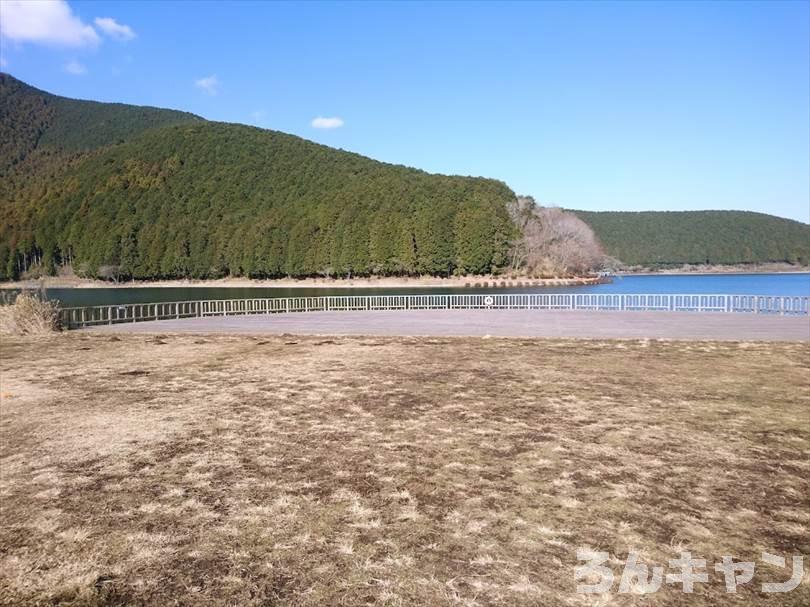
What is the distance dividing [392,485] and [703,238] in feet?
635

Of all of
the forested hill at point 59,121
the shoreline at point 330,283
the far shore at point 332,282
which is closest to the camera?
the shoreline at point 330,283

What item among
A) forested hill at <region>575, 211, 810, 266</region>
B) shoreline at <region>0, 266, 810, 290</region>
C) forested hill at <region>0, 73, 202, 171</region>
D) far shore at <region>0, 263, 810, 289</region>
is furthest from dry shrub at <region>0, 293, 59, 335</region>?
forested hill at <region>0, 73, 202, 171</region>

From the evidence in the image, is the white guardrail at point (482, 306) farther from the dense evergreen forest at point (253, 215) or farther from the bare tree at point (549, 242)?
the dense evergreen forest at point (253, 215)

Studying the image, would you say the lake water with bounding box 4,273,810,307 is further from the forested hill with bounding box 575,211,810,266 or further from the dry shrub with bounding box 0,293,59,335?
the forested hill with bounding box 575,211,810,266

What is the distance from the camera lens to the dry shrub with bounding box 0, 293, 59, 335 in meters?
18.2

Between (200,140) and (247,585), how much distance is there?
537 ft

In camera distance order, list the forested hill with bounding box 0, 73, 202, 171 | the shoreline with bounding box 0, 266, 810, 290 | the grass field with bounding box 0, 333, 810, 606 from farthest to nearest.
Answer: the forested hill with bounding box 0, 73, 202, 171 → the shoreline with bounding box 0, 266, 810, 290 → the grass field with bounding box 0, 333, 810, 606

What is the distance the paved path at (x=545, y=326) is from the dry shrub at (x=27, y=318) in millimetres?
1921

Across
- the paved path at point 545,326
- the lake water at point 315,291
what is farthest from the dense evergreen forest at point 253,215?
the paved path at point 545,326

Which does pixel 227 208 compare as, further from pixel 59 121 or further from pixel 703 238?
pixel 703 238

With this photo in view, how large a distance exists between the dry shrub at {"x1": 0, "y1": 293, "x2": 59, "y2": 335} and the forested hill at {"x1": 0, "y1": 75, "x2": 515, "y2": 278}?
71.2 meters

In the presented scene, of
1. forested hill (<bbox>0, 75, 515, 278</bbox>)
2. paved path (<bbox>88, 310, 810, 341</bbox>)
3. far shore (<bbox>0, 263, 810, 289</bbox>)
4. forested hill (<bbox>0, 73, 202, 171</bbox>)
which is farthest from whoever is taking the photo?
forested hill (<bbox>0, 73, 202, 171</bbox>)

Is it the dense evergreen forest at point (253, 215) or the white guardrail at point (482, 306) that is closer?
the white guardrail at point (482, 306)

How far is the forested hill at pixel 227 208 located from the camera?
91875 millimetres
